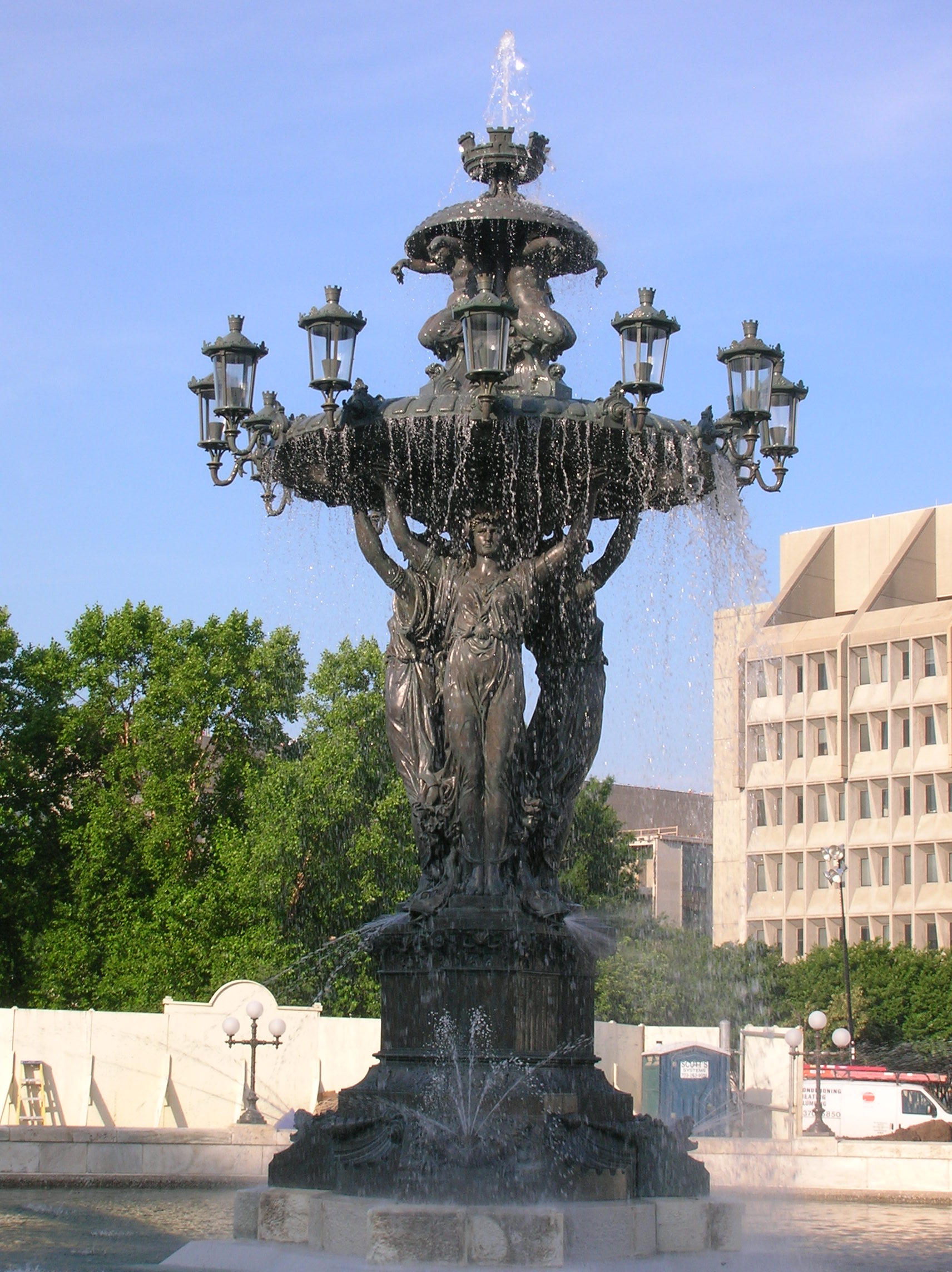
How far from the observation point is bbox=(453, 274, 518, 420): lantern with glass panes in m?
8.51

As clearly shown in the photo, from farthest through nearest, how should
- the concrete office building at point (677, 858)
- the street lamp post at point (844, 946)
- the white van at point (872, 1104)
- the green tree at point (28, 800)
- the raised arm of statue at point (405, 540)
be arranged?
the concrete office building at point (677, 858)
the street lamp post at point (844, 946)
the green tree at point (28, 800)
the white van at point (872, 1104)
the raised arm of statue at point (405, 540)

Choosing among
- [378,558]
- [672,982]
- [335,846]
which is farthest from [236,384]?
[672,982]

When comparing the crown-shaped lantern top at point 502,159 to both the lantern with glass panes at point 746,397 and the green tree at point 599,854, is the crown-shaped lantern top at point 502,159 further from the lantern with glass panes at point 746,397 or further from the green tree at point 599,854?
the green tree at point 599,854

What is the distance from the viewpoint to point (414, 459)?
9.76m

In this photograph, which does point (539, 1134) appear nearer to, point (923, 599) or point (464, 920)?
point (464, 920)

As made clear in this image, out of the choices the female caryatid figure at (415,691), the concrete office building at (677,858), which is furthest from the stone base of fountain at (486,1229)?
the concrete office building at (677,858)

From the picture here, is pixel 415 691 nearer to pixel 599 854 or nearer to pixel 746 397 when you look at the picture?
pixel 746 397

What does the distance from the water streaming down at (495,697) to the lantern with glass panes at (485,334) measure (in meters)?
0.10

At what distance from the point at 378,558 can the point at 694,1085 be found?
51.3ft

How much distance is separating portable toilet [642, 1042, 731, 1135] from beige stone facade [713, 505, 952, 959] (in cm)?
3834

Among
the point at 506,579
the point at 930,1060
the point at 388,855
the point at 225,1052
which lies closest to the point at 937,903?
the point at 930,1060

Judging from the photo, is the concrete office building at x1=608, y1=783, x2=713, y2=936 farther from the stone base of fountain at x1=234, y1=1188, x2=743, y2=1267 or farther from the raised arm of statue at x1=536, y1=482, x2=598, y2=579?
the stone base of fountain at x1=234, y1=1188, x2=743, y2=1267

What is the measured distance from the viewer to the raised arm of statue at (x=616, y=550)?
34.1 ft

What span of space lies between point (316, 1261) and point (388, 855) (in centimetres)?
2591
